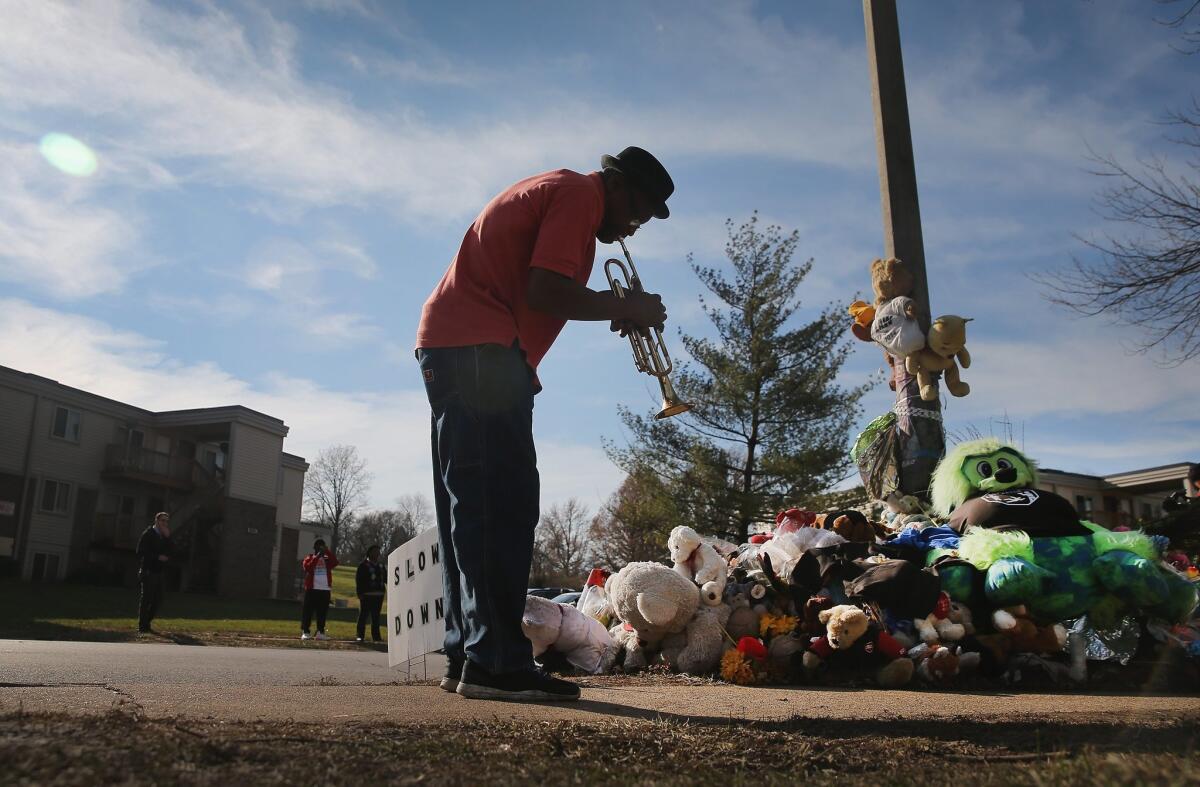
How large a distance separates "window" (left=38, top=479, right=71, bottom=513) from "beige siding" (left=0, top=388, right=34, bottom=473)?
138 cm

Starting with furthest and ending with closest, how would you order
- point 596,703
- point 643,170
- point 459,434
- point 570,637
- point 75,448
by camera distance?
1. point 75,448
2. point 570,637
3. point 643,170
4. point 459,434
5. point 596,703

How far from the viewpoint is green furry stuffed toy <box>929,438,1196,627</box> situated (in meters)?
4.10

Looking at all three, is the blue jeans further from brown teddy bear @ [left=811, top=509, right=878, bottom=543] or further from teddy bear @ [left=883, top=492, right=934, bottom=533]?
teddy bear @ [left=883, top=492, right=934, bottom=533]

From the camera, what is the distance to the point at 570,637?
4848 mm

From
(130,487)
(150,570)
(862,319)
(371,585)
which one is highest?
(130,487)

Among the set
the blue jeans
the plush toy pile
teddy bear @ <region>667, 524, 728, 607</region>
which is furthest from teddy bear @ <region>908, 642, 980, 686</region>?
the blue jeans

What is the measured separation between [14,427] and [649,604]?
32.7 metres

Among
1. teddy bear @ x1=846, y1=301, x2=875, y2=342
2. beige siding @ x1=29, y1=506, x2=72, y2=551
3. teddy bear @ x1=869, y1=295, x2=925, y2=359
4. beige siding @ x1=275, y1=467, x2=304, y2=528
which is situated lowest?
teddy bear @ x1=869, y1=295, x2=925, y2=359

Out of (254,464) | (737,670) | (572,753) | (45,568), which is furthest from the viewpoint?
(254,464)

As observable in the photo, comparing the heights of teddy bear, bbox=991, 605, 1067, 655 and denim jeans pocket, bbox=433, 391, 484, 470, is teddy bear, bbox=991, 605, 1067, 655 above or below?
below

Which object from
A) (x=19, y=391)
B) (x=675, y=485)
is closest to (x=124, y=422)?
(x=19, y=391)

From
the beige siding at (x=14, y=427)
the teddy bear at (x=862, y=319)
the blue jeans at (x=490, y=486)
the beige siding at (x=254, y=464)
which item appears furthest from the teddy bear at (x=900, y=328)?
the beige siding at (x=254, y=464)

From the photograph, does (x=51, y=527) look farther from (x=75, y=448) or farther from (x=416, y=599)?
(x=416, y=599)

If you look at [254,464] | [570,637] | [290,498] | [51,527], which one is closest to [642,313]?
[570,637]
